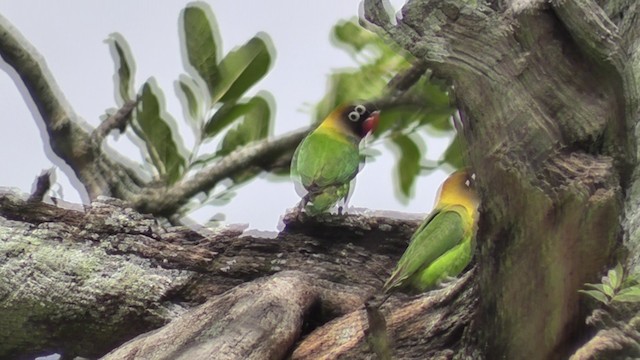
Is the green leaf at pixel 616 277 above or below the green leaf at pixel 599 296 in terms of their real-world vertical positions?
above

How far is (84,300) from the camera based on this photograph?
205 centimetres

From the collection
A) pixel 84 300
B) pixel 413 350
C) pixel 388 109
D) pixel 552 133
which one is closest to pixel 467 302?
pixel 413 350

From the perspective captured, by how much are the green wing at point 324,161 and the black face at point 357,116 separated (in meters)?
0.09

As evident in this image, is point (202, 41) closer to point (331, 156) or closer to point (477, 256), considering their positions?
point (331, 156)

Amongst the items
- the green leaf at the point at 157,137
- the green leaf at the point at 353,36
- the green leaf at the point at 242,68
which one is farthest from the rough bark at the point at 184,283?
the green leaf at the point at 353,36

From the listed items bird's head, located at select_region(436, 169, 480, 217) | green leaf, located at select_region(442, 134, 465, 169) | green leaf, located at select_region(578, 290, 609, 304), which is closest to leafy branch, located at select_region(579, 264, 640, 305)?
green leaf, located at select_region(578, 290, 609, 304)

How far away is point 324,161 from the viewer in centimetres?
245

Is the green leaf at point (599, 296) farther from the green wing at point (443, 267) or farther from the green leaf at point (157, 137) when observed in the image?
the green leaf at point (157, 137)

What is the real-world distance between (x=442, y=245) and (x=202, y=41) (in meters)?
1.20

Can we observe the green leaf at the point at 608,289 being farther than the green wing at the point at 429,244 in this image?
No

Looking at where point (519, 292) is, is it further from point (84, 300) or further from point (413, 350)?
point (84, 300)

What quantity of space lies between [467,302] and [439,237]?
0.23 metres

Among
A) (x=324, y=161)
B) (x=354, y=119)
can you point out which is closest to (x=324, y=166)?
(x=324, y=161)

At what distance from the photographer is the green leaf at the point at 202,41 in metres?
2.76
